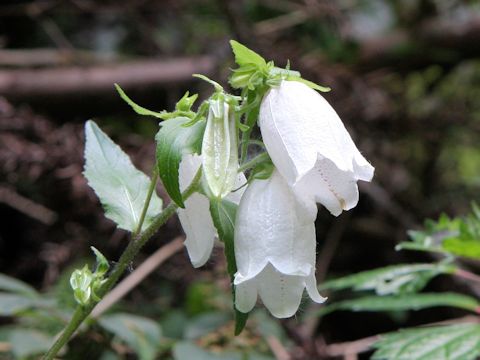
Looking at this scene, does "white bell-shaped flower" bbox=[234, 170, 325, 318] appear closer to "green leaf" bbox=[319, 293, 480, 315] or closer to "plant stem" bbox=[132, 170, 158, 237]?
"plant stem" bbox=[132, 170, 158, 237]

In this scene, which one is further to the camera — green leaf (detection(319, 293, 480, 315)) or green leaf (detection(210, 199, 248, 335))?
green leaf (detection(319, 293, 480, 315))

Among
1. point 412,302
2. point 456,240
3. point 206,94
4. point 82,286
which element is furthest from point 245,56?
point 206,94

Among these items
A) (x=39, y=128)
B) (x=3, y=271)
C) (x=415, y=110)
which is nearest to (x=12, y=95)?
(x=39, y=128)

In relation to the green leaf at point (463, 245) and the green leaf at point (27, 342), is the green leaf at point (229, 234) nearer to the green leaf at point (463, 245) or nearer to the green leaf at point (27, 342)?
the green leaf at point (463, 245)

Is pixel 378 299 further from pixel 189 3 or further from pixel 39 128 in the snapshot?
pixel 189 3

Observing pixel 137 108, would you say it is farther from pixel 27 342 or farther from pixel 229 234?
pixel 27 342

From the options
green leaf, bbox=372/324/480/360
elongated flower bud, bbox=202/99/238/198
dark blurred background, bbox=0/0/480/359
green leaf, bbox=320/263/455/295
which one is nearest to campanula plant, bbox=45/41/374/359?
elongated flower bud, bbox=202/99/238/198
